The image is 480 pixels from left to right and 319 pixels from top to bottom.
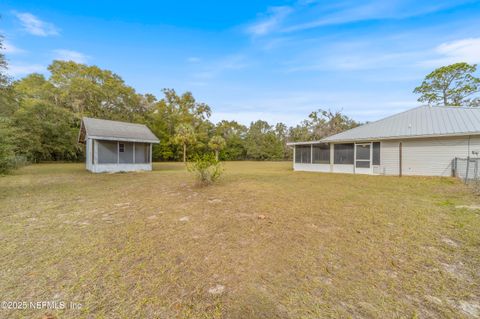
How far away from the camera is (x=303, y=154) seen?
15.2 meters

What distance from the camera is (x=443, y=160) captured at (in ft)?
33.5

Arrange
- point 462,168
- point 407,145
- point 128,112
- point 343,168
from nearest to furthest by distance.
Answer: point 462,168
point 407,145
point 343,168
point 128,112

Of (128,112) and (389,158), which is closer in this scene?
(389,158)

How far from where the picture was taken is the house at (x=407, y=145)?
991 centimetres

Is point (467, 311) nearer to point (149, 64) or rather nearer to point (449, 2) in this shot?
point (449, 2)

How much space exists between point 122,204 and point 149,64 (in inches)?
527

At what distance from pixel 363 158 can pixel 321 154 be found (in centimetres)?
259

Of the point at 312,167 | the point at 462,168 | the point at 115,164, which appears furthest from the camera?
the point at 312,167

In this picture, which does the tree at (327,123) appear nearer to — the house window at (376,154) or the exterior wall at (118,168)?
the house window at (376,154)

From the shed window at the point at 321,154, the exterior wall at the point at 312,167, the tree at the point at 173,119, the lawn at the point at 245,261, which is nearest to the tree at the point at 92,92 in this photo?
the tree at the point at 173,119

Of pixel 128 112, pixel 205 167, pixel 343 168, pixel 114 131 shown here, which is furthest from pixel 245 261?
pixel 128 112

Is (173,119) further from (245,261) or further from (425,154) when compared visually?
(245,261)

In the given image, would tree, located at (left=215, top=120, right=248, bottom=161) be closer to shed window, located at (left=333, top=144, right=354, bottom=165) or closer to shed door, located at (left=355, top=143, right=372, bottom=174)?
shed window, located at (left=333, top=144, right=354, bottom=165)

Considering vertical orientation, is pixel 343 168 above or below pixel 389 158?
below
